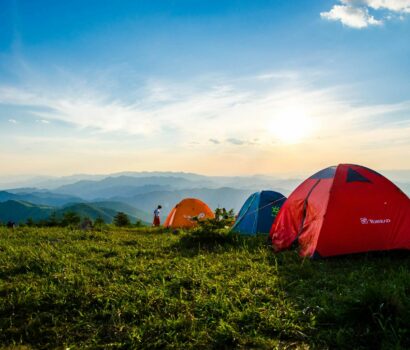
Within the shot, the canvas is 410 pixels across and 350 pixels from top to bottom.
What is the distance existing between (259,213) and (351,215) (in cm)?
653

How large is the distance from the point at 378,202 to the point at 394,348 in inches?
245

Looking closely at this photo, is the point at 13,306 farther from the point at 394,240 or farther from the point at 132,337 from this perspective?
the point at 394,240

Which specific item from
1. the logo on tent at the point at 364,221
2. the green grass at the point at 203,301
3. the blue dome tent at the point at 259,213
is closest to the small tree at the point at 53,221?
the green grass at the point at 203,301

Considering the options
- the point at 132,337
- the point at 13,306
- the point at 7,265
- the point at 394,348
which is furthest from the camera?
the point at 7,265

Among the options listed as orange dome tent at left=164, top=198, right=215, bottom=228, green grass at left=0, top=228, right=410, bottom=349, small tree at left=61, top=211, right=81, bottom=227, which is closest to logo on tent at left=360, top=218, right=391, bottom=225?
green grass at left=0, top=228, right=410, bottom=349

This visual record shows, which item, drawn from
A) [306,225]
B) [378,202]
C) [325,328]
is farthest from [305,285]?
[378,202]

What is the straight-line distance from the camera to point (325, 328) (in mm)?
4820

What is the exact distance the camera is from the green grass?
458cm

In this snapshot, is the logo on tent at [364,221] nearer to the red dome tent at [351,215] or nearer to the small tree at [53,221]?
the red dome tent at [351,215]

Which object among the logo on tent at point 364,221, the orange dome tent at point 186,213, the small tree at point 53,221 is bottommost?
the small tree at point 53,221

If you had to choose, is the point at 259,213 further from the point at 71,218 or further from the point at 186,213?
the point at 71,218

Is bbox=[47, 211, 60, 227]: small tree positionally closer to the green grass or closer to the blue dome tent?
the green grass

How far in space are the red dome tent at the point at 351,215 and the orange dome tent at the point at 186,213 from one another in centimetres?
1234

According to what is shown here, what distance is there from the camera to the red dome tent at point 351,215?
8.94 metres
